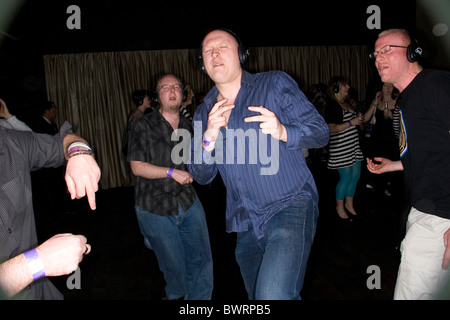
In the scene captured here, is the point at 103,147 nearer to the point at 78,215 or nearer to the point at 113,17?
the point at 78,215

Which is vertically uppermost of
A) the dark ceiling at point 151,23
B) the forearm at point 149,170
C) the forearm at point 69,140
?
the dark ceiling at point 151,23

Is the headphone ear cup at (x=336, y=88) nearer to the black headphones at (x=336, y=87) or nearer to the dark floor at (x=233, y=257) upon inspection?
the black headphones at (x=336, y=87)

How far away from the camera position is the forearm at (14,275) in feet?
3.70

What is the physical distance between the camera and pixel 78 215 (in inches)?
241

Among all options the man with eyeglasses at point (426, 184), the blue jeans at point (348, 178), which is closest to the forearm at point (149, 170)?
the man with eyeglasses at point (426, 184)

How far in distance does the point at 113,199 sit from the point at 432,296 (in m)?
6.48

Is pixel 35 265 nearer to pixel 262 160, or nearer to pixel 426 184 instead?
pixel 262 160

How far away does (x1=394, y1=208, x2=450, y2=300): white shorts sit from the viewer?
1.90 meters

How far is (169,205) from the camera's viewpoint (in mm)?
2656

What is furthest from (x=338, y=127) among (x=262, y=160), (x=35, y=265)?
(x=35, y=265)

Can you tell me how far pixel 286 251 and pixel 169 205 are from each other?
1321 millimetres

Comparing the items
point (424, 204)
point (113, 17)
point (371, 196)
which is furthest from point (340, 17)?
point (424, 204)


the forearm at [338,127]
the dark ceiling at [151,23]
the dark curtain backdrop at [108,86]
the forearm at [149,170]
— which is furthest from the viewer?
the dark curtain backdrop at [108,86]

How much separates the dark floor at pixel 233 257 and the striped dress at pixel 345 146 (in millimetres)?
909
